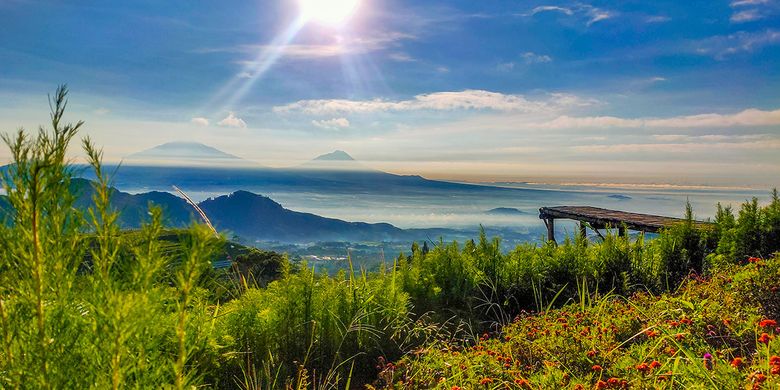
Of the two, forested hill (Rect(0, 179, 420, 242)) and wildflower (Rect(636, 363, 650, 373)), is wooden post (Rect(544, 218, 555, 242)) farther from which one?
forested hill (Rect(0, 179, 420, 242))

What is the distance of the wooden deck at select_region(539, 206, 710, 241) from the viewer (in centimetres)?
932

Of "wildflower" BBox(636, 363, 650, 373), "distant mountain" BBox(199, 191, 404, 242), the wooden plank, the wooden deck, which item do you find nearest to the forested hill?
"distant mountain" BBox(199, 191, 404, 242)

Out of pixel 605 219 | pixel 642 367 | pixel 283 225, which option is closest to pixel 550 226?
pixel 605 219

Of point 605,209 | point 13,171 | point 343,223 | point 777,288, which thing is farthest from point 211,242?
point 343,223

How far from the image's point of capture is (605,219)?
11.1m

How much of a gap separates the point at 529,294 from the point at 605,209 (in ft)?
27.4

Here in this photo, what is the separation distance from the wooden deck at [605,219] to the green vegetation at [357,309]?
1621mm

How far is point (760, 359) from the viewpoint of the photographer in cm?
281

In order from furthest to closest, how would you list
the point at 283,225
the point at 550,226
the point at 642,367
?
the point at 283,225
the point at 550,226
the point at 642,367

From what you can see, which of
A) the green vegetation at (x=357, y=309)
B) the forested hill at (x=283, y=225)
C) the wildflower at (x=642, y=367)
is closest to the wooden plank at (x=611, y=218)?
the green vegetation at (x=357, y=309)

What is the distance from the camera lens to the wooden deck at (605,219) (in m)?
9.32

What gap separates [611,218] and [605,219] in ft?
0.41

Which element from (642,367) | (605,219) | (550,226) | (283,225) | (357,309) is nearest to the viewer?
(642,367)

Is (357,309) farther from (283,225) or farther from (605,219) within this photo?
(283,225)
